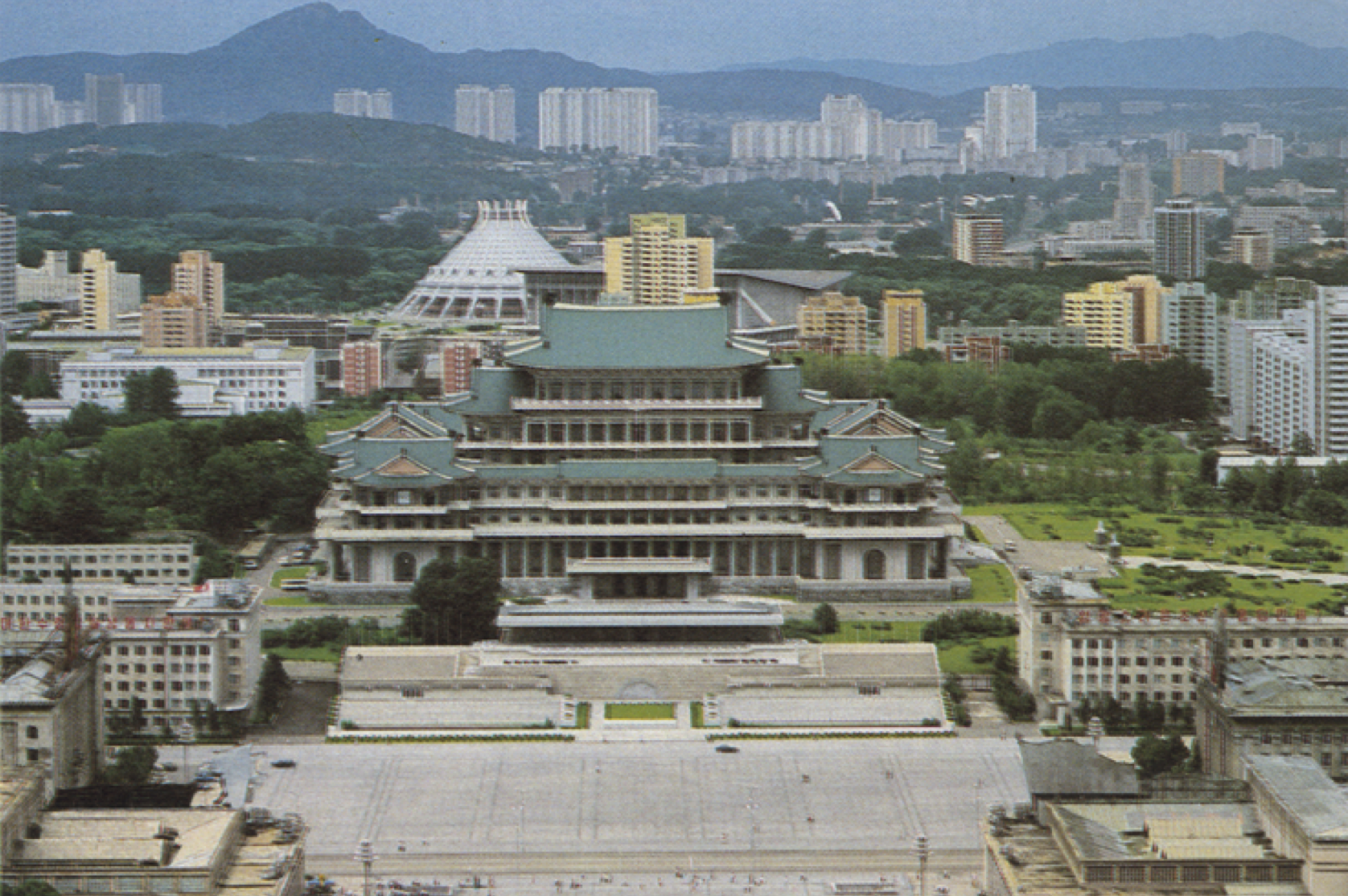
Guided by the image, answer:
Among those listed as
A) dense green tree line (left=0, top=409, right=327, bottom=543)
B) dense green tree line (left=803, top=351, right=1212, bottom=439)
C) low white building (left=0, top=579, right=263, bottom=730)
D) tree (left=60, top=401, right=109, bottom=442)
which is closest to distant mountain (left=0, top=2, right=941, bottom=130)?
dense green tree line (left=803, top=351, right=1212, bottom=439)

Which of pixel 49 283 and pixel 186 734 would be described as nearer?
pixel 186 734

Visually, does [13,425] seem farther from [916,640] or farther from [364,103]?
[364,103]

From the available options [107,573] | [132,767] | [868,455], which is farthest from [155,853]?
[868,455]

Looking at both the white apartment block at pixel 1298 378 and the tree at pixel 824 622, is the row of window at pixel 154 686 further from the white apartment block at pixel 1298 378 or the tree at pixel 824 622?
the white apartment block at pixel 1298 378

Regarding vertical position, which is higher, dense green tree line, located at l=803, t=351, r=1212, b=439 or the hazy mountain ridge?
the hazy mountain ridge

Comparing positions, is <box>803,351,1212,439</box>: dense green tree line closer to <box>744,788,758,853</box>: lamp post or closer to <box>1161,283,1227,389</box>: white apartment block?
<box>1161,283,1227,389</box>: white apartment block

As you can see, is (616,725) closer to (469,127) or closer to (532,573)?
(532,573)

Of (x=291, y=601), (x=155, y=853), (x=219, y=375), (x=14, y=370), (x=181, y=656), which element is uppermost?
(x=14, y=370)
